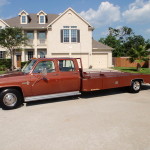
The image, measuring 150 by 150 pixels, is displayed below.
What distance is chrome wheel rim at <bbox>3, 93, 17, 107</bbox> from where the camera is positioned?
6209 millimetres

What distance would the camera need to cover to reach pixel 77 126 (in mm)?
4652

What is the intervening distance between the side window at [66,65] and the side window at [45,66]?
348 millimetres

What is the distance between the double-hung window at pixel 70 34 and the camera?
26.3 metres

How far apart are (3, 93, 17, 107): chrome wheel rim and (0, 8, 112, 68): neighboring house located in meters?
20.3

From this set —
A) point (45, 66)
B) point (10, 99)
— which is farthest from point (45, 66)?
point (10, 99)

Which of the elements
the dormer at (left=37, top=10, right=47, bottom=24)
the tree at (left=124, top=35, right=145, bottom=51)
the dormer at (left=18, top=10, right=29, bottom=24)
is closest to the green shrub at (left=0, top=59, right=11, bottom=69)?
the dormer at (left=18, top=10, right=29, bottom=24)

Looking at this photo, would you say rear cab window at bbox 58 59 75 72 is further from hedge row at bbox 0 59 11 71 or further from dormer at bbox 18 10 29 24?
dormer at bbox 18 10 29 24

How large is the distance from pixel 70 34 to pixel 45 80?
68.6 ft

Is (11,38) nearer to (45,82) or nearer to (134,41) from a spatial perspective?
(45,82)

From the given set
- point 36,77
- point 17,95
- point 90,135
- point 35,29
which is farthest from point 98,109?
point 35,29

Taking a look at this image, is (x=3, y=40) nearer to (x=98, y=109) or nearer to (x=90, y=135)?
(x=98, y=109)

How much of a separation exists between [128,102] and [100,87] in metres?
1.39

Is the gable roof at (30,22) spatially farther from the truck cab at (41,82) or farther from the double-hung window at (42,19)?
the truck cab at (41,82)

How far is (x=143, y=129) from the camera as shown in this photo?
442 cm
